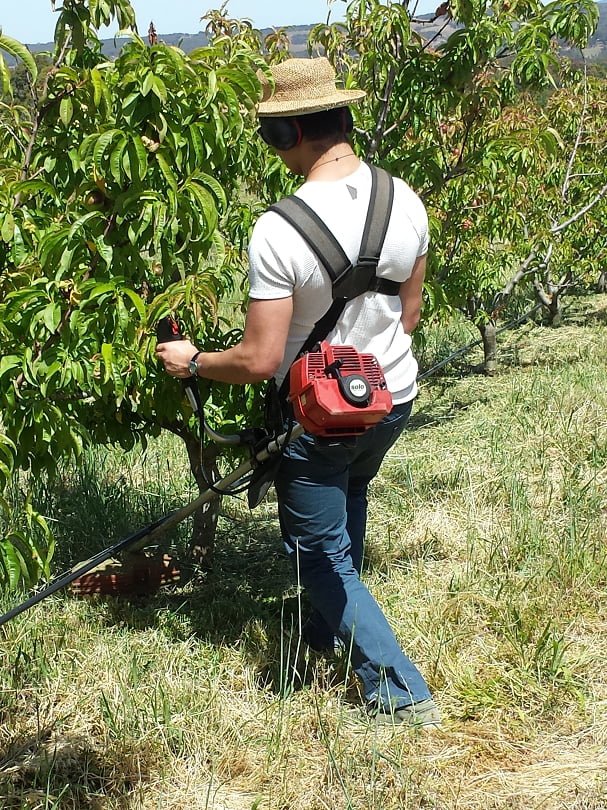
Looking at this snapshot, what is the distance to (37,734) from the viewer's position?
279 centimetres

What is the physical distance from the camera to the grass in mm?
2605

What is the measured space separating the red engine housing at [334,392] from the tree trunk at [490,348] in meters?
5.51

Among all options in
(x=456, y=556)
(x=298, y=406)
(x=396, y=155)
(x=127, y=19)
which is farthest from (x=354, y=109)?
(x=298, y=406)

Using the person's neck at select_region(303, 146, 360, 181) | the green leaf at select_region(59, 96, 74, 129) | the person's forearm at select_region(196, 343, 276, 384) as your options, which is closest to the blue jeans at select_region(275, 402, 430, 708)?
the person's forearm at select_region(196, 343, 276, 384)

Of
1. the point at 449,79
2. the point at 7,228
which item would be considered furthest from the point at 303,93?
the point at 449,79

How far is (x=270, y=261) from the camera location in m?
2.41

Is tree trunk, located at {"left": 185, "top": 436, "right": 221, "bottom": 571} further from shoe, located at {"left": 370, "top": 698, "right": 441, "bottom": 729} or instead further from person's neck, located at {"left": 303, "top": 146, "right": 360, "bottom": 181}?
person's neck, located at {"left": 303, "top": 146, "right": 360, "bottom": 181}

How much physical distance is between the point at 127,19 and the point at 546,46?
2.98 metres

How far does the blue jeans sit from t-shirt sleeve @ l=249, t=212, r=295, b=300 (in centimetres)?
52

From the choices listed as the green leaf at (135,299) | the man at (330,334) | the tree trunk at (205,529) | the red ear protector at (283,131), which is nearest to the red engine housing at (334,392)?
the man at (330,334)

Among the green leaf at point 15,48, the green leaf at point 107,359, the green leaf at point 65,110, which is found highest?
the green leaf at point 15,48

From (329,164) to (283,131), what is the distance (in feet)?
0.52

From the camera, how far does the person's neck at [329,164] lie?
2.55 meters

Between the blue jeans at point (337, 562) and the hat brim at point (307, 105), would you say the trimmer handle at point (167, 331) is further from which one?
the hat brim at point (307, 105)
